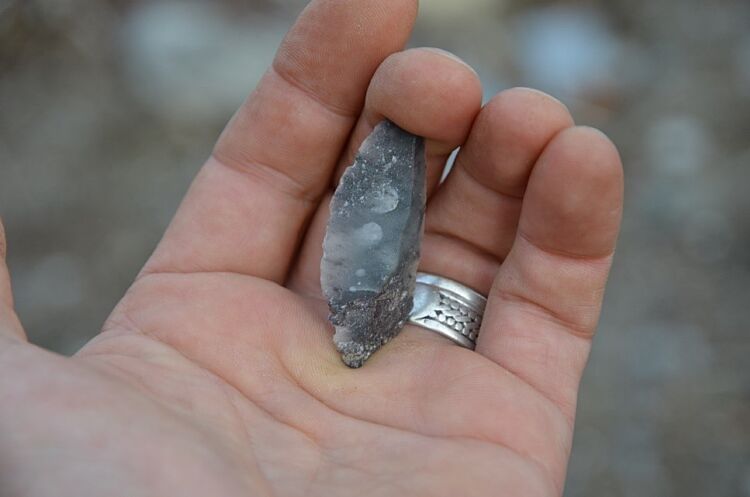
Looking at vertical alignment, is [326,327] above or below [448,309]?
below

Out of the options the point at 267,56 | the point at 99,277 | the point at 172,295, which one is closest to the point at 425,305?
the point at 172,295

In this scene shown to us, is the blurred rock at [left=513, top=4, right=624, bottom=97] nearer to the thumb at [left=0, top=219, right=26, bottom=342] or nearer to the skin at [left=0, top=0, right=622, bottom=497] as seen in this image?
the skin at [left=0, top=0, right=622, bottom=497]

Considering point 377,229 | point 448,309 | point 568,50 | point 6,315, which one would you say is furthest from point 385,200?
point 568,50

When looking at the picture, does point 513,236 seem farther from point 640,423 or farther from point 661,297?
point 661,297

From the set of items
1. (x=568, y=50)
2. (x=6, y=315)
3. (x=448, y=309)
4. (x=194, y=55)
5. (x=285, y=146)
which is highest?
(x=568, y=50)

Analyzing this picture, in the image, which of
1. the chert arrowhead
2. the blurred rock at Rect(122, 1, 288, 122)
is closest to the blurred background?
the blurred rock at Rect(122, 1, 288, 122)

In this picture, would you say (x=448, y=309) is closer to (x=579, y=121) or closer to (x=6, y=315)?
(x=6, y=315)
